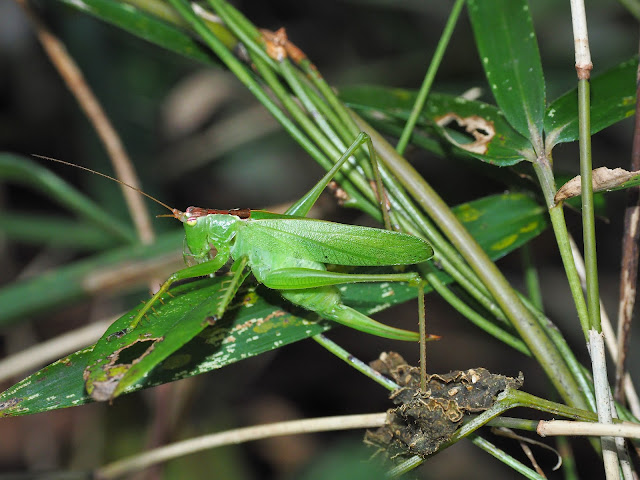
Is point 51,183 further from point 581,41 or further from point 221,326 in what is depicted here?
point 581,41

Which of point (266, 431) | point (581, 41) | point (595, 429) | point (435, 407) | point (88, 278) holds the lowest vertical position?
point (595, 429)

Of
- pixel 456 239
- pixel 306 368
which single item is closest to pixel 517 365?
pixel 306 368

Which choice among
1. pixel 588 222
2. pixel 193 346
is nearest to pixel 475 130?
pixel 588 222

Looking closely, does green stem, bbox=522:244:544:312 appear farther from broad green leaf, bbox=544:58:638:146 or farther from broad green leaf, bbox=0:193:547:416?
broad green leaf, bbox=544:58:638:146

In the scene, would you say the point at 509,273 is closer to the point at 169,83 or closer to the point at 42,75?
the point at 169,83

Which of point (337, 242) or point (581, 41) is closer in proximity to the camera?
point (581, 41)

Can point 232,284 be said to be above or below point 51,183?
below

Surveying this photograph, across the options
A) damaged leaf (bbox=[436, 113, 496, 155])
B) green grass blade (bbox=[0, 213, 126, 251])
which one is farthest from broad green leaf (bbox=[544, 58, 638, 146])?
green grass blade (bbox=[0, 213, 126, 251])

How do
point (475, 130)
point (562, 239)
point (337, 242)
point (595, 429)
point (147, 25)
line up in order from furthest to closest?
point (147, 25) < point (475, 130) < point (337, 242) < point (562, 239) < point (595, 429)
